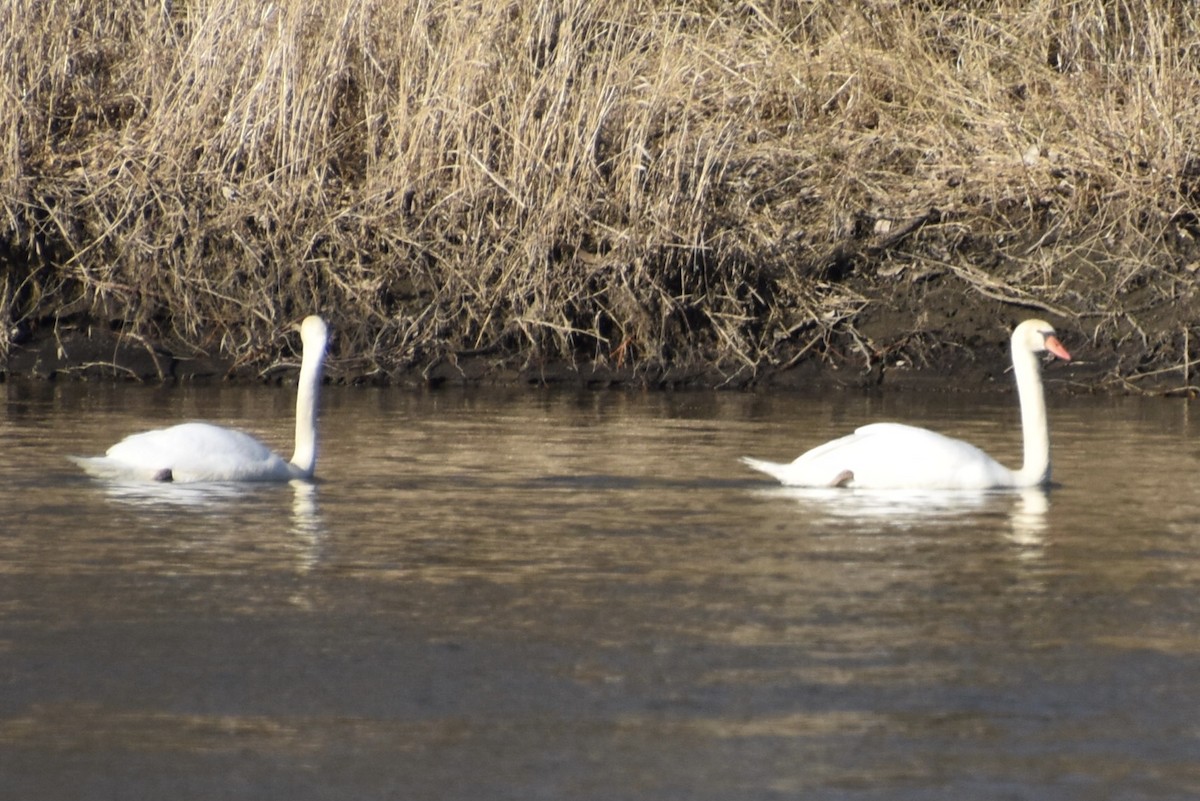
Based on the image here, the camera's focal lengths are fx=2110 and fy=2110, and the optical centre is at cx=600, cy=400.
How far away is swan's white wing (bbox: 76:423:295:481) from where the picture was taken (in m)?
8.18

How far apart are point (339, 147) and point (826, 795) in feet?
32.7

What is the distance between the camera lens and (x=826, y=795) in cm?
395

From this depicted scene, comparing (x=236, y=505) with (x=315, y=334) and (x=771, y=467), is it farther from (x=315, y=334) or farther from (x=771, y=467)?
(x=771, y=467)

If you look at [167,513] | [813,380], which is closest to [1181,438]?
[813,380]

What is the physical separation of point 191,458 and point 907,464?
2.77 meters

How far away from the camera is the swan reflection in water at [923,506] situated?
7.29m

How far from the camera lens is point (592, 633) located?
5332 mm

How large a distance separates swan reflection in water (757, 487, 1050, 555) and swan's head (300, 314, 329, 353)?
205 centimetres

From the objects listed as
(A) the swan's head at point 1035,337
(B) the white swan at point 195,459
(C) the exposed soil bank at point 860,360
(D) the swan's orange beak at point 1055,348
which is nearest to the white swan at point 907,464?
(D) the swan's orange beak at point 1055,348

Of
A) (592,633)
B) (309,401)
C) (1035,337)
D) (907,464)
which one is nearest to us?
(592,633)

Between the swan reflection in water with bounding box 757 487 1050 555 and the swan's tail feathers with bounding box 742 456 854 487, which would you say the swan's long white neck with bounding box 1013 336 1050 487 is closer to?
the swan reflection in water with bounding box 757 487 1050 555

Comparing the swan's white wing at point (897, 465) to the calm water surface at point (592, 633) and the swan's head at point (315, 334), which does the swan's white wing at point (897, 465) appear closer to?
the calm water surface at point (592, 633)

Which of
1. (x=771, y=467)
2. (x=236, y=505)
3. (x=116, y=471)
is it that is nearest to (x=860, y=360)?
(x=771, y=467)

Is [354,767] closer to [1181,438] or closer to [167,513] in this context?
[167,513]
